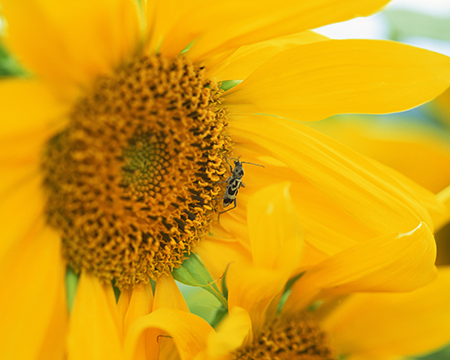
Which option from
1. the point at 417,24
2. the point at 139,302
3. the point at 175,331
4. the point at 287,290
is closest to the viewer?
the point at 175,331

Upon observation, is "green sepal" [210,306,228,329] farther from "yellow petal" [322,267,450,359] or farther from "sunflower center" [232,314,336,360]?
"yellow petal" [322,267,450,359]

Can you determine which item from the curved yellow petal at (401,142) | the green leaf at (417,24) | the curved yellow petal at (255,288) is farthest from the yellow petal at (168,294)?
the green leaf at (417,24)

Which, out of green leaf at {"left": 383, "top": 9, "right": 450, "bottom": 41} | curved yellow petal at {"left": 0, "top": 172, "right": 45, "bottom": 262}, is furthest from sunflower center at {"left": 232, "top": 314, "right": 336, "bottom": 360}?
green leaf at {"left": 383, "top": 9, "right": 450, "bottom": 41}

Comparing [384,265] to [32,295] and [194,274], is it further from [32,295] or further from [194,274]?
[32,295]

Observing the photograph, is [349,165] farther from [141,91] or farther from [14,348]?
[14,348]

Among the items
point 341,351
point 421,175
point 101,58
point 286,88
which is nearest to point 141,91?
point 101,58

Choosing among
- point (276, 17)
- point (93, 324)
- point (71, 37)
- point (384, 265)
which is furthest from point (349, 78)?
point (93, 324)
